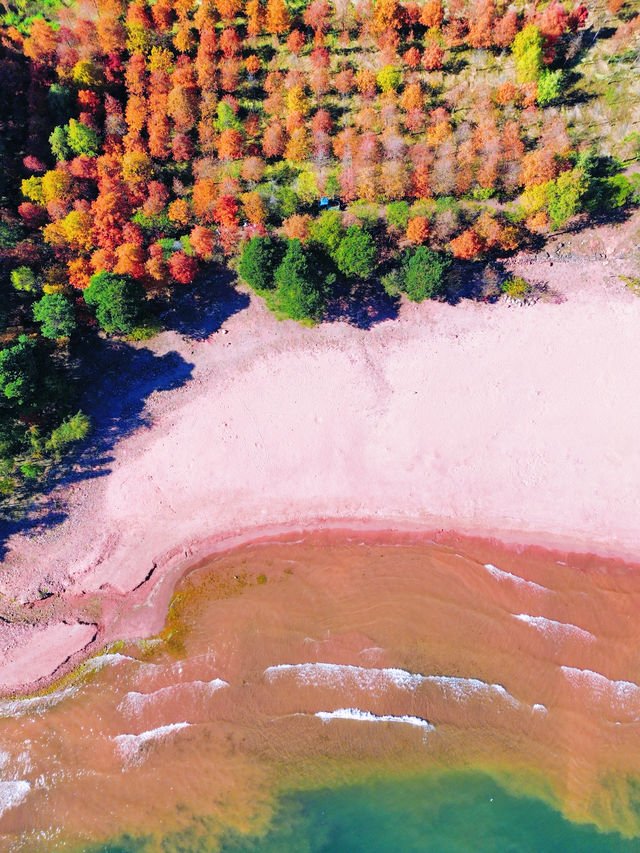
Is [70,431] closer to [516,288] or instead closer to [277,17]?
[277,17]

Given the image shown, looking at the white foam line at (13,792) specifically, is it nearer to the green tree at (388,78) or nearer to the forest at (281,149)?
the forest at (281,149)

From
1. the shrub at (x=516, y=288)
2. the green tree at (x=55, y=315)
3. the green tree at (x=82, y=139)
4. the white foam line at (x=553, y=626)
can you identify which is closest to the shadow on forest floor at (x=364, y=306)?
the shrub at (x=516, y=288)

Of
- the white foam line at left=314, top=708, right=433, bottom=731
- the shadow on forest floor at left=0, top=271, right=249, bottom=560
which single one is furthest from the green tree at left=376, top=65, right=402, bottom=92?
the white foam line at left=314, top=708, right=433, bottom=731

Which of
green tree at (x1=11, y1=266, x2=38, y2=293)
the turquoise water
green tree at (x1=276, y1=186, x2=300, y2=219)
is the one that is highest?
green tree at (x1=276, y1=186, x2=300, y2=219)

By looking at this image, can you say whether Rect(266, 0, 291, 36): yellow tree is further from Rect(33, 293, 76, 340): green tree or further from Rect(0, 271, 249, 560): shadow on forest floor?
Rect(33, 293, 76, 340): green tree

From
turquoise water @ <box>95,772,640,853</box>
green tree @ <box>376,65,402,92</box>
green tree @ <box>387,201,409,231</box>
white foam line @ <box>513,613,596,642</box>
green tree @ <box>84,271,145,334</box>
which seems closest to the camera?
green tree @ <box>84,271,145,334</box>
